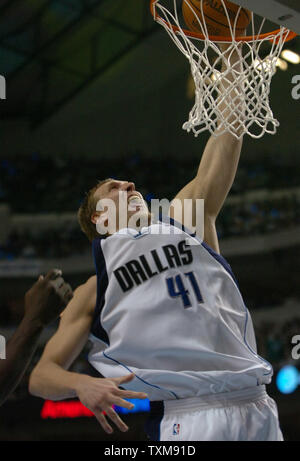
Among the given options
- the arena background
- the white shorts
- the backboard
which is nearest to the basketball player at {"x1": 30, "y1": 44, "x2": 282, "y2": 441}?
the white shorts

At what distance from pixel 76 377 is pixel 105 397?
0.18 meters

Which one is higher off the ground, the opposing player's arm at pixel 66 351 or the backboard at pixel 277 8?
the backboard at pixel 277 8

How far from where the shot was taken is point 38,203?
12.4 metres

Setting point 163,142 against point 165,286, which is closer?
point 165,286

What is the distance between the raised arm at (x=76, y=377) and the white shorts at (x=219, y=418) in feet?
0.93

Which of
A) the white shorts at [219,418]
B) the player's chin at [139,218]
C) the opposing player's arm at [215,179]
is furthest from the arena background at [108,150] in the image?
the white shorts at [219,418]

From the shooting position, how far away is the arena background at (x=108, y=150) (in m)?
11.5

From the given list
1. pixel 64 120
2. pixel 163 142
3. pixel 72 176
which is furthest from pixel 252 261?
pixel 64 120

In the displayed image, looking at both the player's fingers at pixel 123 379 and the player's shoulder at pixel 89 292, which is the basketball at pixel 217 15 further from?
the player's fingers at pixel 123 379

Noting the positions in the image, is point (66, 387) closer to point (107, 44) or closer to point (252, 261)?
point (252, 261)

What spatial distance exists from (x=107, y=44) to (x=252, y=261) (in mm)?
5630

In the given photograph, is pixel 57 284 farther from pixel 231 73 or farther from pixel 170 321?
pixel 231 73

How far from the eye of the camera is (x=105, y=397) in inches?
82.4

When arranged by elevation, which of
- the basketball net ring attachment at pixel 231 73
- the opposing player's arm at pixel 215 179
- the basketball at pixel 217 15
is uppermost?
the basketball at pixel 217 15
